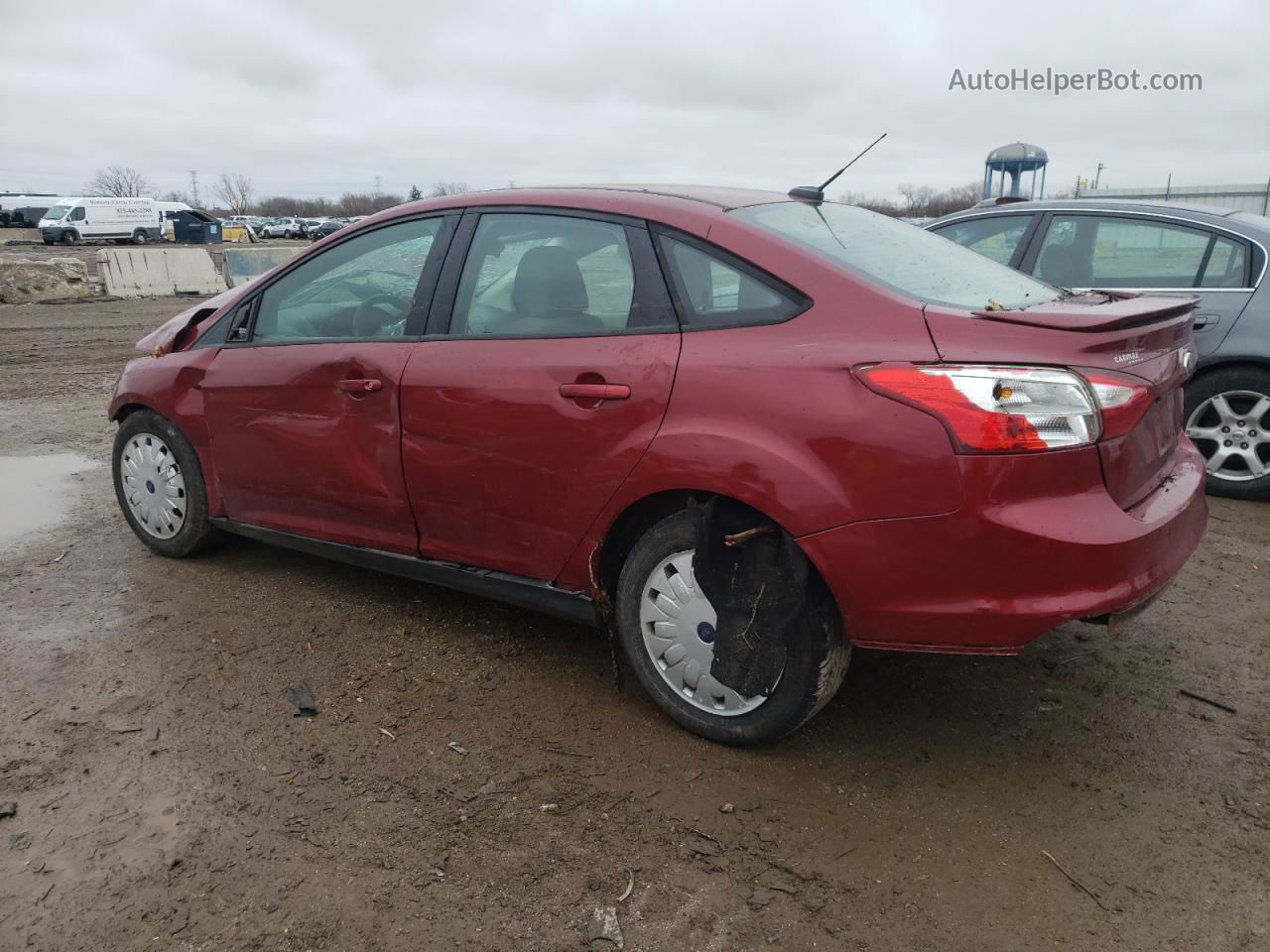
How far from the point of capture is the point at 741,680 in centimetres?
286

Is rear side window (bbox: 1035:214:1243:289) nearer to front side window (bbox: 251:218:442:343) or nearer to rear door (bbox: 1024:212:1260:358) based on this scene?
rear door (bbox: 1024:212:1260:358)

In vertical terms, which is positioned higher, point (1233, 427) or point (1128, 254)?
point (1128, 254)

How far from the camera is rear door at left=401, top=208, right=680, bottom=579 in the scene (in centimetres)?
296

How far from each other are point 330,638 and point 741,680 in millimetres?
1776

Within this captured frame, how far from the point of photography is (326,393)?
3684 millimetres

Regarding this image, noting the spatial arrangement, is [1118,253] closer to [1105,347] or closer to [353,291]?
[1105,347]

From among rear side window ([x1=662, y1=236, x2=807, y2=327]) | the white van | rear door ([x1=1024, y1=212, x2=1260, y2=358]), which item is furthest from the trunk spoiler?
the white van

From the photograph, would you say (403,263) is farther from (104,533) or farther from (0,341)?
(0,341)

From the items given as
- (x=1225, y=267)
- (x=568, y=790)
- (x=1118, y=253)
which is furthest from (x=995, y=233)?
(x=568, y=790)

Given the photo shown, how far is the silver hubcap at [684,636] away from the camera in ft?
9.59

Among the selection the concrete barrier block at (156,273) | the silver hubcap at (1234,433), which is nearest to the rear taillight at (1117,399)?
the silver hubcap at (1234,433)

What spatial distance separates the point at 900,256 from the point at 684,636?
55.4 inches

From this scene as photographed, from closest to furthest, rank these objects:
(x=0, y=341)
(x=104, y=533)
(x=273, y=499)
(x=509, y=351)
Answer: (x=509, y=351) → (x=273, y=499) → (x=104, y=533) → (x=0, y=341)

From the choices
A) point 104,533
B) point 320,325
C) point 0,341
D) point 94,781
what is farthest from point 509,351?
point 0,341
